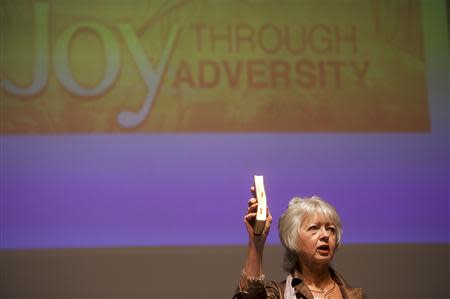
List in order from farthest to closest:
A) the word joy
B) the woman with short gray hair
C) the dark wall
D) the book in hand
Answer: the word joy < the dark wall < the woman with short gray hair < the book in hand

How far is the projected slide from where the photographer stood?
3533 mm

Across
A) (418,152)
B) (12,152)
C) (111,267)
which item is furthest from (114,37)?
(418,152)

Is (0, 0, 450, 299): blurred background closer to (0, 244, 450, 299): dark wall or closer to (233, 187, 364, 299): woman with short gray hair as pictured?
(0, 244, 450, 299): dark wall

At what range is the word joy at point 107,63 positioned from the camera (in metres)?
3.65

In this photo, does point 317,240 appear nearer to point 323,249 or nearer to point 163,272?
point 323,249

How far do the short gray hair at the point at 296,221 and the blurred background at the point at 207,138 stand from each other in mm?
996

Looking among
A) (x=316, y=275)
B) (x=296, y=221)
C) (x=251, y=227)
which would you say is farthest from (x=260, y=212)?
(x=316, y=275)

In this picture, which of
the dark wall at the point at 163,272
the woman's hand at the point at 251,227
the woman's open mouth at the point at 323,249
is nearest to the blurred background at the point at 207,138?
the dark wall at the point at 163,272

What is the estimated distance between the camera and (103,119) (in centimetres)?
363

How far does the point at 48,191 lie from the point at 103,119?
49 centimetres

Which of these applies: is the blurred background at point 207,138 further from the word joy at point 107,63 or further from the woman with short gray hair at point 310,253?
the woman with short gray hair at point 310,253

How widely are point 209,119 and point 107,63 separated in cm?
66

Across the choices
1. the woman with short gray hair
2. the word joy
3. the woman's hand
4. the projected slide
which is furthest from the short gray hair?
the word joy

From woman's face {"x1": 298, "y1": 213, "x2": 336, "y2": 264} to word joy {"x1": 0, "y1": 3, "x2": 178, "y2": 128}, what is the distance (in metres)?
1.47
